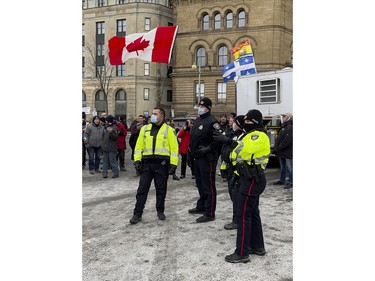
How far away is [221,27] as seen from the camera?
1591 inches

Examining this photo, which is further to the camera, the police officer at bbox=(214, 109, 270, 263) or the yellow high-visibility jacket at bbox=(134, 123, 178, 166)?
the yellow high-visibility jacket at bbox=(134, 123, 178, 166)

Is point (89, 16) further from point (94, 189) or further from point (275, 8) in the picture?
point (94, 189)

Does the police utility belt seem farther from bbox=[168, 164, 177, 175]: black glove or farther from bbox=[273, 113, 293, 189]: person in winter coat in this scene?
bbox=[273, 113, 293, 189]: person in winter coat

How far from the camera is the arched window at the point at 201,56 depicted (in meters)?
41.9

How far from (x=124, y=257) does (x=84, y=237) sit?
44.0 inches

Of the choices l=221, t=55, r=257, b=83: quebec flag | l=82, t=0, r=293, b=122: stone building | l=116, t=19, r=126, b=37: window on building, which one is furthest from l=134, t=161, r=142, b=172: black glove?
l=116, t=19, r=126, b=37: window on building

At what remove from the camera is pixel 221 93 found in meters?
41.6

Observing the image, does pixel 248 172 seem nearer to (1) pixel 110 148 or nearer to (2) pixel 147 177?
(2) pixel 147 177

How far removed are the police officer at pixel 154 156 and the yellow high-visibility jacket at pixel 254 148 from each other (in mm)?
1893

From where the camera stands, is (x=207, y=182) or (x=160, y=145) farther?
(x=207, y=182)

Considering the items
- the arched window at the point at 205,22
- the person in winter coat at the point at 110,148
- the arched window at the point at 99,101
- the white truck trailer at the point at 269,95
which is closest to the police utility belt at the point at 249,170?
the person in winter coat at the point at 110,148

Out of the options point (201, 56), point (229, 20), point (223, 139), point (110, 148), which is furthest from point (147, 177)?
point (201, 56)

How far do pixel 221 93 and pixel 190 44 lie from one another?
6.47 metres

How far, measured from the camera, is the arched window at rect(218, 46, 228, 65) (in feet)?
134
